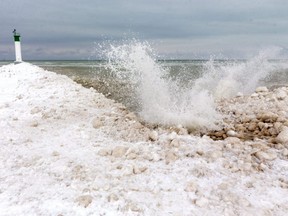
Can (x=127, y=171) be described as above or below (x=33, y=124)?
above

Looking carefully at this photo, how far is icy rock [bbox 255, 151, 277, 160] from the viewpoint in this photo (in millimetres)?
5091

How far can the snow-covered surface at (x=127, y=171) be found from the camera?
4.03m

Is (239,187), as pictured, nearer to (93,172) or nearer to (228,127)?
(93,172)

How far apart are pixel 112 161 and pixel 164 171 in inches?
33.1

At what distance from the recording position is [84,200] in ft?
13.4

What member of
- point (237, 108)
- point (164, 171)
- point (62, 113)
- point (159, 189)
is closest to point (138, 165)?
point (164, 171)

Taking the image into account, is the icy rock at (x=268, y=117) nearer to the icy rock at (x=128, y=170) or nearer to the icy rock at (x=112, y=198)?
the icy rock at (x=128, y=170)

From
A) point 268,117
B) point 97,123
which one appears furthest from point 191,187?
point 268,117

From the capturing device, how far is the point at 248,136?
255 inches

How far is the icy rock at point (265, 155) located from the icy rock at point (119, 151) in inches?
77.4

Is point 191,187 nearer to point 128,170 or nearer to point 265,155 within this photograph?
point 128,170

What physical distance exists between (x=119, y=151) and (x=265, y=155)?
7.06ft

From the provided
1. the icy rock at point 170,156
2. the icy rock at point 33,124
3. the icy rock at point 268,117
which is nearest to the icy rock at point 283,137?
the icy rock at point 268,117

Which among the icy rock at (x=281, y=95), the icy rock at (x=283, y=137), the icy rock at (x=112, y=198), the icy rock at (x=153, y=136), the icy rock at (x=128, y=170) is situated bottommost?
the icy rock at (x=112, y=198)
